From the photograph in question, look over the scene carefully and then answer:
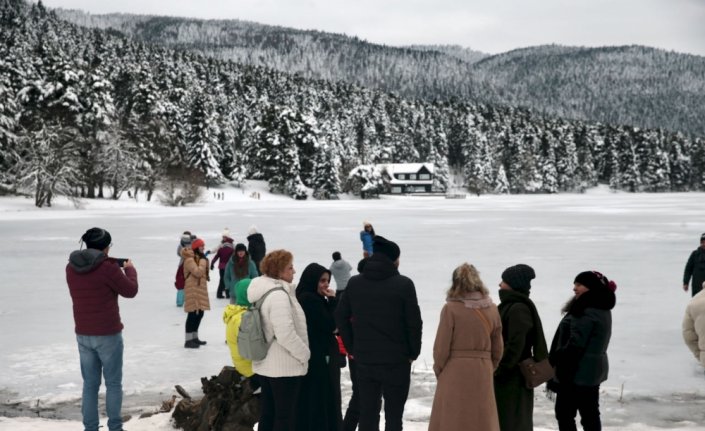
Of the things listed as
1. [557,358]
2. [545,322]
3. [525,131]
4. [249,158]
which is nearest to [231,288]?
[545,322]

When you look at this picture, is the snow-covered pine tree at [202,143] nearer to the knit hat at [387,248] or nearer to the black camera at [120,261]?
the black camera at [120,261]

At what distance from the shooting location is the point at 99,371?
18.3 feet

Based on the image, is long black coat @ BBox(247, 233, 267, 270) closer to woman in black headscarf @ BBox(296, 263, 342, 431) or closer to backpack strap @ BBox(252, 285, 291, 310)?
woman in black headscarf @ BBox(296, 263, 342, 431)

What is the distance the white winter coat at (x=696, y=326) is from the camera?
5.49 metres

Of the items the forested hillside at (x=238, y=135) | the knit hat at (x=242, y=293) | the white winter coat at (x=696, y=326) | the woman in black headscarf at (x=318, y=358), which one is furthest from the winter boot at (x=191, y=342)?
the forested hillside at (x=238, y=135)

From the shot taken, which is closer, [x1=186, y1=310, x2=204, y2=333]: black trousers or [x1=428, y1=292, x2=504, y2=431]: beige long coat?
[x1=428, y1=292, x2=504, y2=431]: beige long coat

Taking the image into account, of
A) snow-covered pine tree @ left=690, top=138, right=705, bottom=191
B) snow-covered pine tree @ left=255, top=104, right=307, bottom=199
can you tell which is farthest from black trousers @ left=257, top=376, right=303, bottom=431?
snow-covered pine tree @ left=690, top=138, right=705, bottom=191

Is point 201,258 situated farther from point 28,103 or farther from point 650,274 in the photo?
point 28,103

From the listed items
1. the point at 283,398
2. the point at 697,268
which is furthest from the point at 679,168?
the point at 283,398

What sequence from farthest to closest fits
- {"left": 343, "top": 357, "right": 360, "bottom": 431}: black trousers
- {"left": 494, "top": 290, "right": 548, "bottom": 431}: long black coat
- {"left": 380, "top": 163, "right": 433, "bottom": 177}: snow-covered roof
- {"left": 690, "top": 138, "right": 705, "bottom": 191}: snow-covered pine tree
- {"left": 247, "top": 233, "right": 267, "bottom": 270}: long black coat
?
{"left": 690, "top": 138, "right": 705, "bottom": 191}: snow-covered pine tree, {"left": 380, "top": 163, "right": 433, "bottom": 177}: snow-covered roof, {"left": 247, "top": 233, "right": 267, "bottom": 270}: long black coat, {"left": 343, "top": 357, "right": 360, "bottom": 431}: black trousers, {"left": 494, "top": 290, "right": 548, "bottom": 431}: long black coat

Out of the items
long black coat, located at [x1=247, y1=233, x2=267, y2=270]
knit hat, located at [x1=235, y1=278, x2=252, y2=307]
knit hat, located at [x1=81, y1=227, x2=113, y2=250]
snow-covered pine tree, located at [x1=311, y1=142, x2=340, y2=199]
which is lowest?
long black coat, located at [x1=247, y1=233, x2=267, y2=270]

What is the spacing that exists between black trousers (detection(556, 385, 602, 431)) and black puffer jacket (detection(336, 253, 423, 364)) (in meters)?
1.44

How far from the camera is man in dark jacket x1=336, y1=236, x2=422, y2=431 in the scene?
4.64 metres

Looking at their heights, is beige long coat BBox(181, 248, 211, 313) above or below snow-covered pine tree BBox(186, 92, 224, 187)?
below
